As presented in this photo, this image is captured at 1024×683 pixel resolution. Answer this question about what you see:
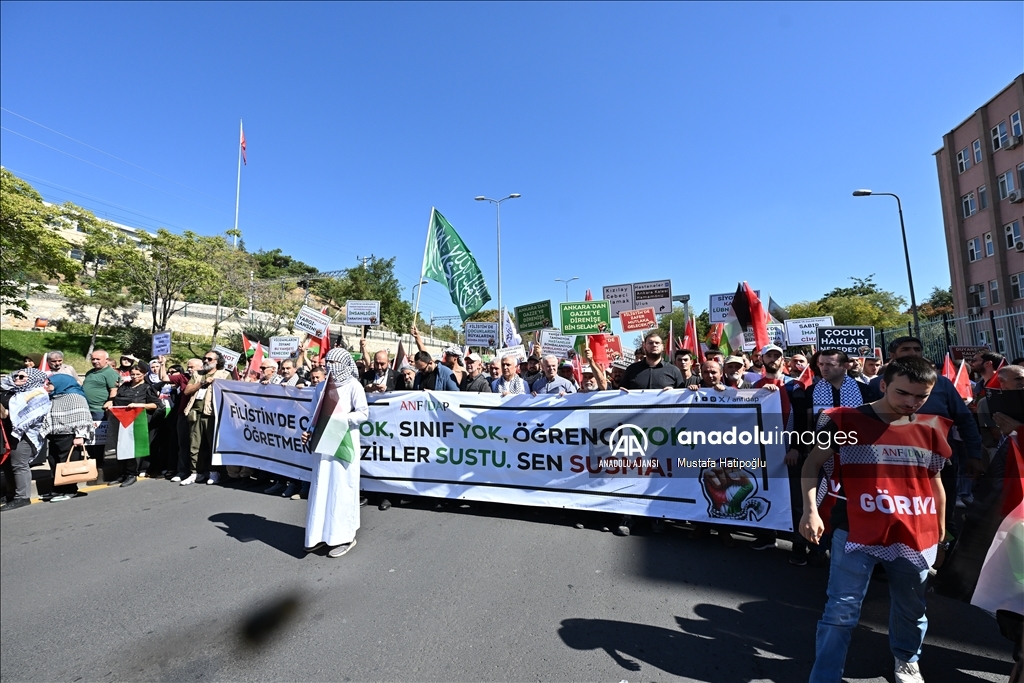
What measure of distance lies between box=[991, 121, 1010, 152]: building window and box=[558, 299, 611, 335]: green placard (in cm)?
3061

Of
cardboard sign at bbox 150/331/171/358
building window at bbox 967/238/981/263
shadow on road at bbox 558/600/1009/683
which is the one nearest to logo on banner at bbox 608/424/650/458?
shadow on road at bbox 558/600/1009/683

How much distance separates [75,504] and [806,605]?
7.97 m

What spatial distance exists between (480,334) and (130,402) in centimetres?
685

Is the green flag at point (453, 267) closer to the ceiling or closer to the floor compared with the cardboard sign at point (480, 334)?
closer to the ceiling

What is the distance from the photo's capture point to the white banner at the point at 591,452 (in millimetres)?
4406

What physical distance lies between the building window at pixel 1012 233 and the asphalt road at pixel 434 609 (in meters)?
33.0

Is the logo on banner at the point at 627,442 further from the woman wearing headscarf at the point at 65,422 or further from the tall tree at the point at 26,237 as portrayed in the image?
the tall tree at the point at 26,237

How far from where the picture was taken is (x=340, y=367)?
4707 mm

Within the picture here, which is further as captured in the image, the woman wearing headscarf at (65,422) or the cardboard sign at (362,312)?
the cardboard sign at (362,312)

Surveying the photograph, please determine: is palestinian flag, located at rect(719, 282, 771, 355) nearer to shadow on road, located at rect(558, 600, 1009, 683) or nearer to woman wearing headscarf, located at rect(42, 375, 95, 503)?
shadow on road, located at rect(558, 600, 1009, 683)

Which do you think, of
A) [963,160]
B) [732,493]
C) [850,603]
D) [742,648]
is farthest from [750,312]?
[963,160]

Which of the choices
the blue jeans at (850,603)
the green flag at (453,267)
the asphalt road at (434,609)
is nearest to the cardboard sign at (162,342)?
the asphalt road at (434,609)

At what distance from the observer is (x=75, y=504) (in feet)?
20.4

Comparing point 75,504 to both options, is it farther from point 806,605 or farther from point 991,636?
point 991,636
